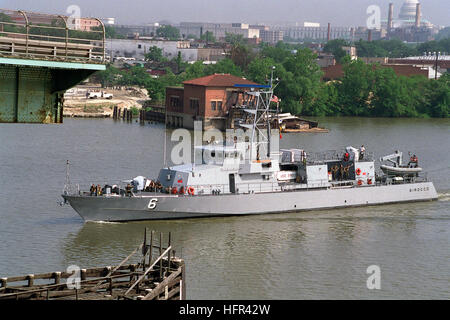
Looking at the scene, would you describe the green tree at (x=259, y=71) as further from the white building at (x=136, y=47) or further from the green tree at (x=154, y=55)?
the white building at (x=136, y=47)

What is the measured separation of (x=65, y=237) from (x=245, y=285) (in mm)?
8193

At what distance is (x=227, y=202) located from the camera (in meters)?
36.1

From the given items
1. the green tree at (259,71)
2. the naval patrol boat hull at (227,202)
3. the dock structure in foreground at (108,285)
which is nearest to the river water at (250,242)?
the naval patrol boat hull at (227,202)

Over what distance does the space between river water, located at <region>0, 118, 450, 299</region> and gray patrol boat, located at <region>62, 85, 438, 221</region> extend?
1.65 ft

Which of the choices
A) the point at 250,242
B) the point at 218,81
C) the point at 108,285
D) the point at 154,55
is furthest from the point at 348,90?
the point at 108,285

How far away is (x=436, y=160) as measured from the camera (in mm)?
53219

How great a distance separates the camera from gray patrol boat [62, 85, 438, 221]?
114ft

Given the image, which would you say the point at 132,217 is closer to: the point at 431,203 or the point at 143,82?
the point at 431,203

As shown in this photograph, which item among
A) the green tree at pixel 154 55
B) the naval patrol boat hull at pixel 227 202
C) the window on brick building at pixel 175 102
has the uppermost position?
the green tree at pixel 154 55

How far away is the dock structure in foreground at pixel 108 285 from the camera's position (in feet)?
66.4

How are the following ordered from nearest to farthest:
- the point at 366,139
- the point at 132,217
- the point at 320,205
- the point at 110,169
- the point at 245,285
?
1. the point at 245,285
2. the point at 132,217
3. the point at 320,205
4. the point at 110,169
5. the point at 366,139

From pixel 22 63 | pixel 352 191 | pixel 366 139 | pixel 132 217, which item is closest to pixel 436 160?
pixel 366 139

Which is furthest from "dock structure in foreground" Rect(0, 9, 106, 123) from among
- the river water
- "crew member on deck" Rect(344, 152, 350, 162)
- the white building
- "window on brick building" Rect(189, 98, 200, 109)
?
the white building

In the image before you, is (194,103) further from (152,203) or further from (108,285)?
(108,285)
